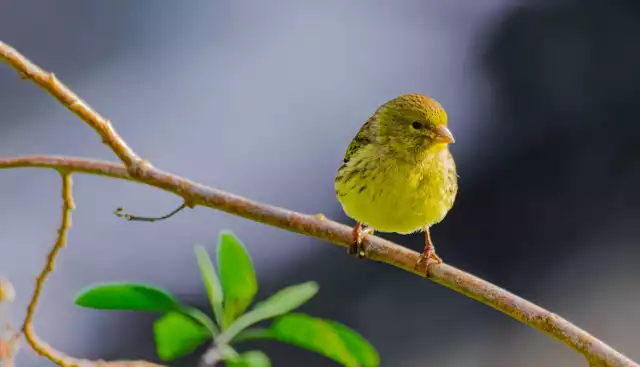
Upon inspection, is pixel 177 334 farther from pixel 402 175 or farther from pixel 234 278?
pixel 402 175

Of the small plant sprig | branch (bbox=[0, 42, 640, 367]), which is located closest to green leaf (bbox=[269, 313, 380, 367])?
the small plant sprig

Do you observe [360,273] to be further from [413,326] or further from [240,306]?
[240,306]

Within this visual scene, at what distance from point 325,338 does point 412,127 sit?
475mm

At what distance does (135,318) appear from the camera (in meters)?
2.32

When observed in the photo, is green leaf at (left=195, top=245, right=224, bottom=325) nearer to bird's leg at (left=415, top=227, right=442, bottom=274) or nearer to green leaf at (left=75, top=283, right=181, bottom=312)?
green leaf at (left=75, top=283, right=181, bottom=312)

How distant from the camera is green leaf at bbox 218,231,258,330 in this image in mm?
711

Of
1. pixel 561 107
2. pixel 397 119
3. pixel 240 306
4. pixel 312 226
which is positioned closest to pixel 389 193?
pixel 397 119

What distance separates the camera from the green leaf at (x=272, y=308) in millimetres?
684

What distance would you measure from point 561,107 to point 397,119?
1622 millimetres

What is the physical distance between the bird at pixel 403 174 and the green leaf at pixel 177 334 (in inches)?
14.1

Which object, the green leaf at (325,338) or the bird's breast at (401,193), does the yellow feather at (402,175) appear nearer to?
the bird's breast at (401,193)

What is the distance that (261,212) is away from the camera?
35.8 inches

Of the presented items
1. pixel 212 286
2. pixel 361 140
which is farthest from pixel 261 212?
pixel 361 140

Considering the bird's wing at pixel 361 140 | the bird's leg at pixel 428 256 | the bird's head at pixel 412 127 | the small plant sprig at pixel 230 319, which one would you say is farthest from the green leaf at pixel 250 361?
the bird's wing at pixel 361 140
